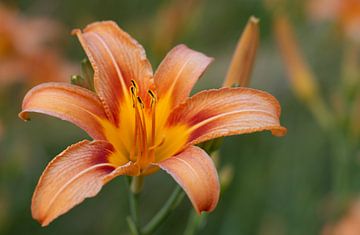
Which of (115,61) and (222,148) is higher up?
(115,61)

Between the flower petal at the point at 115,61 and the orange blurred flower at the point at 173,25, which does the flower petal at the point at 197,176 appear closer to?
the flower petal at the point at 115,61

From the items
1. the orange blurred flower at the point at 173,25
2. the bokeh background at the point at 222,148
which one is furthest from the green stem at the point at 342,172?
the orange blurred flower at the point at 173,25

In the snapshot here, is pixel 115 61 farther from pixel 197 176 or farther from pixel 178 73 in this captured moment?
pixel 197 176

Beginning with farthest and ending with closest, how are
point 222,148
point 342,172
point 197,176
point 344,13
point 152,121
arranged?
1. point 222,148
2. point 344,13
3. point 342,172
4. point 152,121
5. point 197,176

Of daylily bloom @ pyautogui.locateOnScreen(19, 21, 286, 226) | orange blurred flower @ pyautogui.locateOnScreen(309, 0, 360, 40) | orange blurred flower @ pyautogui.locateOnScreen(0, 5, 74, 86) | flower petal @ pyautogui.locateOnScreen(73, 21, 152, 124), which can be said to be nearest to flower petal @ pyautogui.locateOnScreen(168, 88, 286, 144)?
daylily bloom @ pyautogui.locateOnScreen(19, 21, 286, 226)

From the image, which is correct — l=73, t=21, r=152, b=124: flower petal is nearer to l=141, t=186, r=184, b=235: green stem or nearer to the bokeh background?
l=141, t=186, r=184, b=235: green stem

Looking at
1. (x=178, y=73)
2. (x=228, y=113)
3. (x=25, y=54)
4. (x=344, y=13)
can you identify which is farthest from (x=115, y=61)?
(x=344, y=13)

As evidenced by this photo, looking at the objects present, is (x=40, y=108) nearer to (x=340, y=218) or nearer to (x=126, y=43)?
(x=126, y=43)
